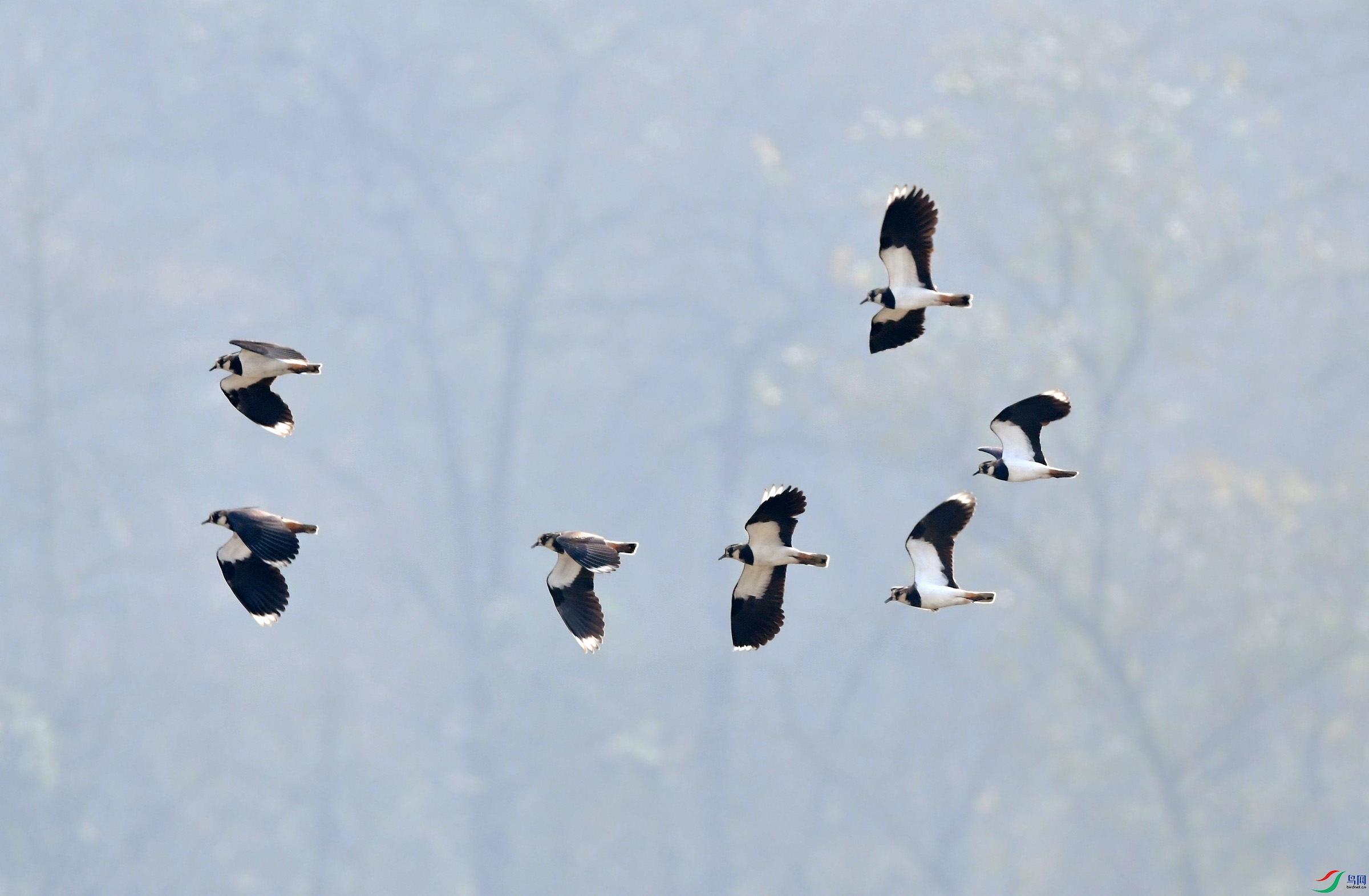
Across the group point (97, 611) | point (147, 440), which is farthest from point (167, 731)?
point (147, 440)

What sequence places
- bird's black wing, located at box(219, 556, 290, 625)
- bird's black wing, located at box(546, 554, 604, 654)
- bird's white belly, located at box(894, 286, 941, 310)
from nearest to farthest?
bird's white belly, located at box(894, 286, 941, 310) → bird's black wing, located at box(219, 556, 290, 625) → bird's black wing, located at box(546, 554, 604, 654)

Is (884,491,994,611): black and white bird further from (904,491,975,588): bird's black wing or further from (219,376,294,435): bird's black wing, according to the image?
(219,376,294,435): bird's black wing

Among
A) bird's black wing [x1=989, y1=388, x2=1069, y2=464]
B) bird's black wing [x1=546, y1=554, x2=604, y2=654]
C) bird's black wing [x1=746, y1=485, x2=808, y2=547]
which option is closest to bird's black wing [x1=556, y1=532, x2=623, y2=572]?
bird's black wing [x1=546, y1=554, x2=604, y2=654]

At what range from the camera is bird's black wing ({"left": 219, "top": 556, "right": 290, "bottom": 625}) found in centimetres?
948

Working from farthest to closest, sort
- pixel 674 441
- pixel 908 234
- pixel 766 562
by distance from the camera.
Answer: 1. pixel 674 441
2. pixel 766 562
3. pixel 908 234

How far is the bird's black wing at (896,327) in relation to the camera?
978cm

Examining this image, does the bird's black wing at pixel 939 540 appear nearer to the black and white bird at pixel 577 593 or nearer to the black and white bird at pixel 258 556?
the black and white bird at pixel 577 593

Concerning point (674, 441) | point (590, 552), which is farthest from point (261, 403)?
point (674, 441)

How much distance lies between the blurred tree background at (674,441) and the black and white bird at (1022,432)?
16.0 m

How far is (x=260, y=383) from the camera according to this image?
9.52m

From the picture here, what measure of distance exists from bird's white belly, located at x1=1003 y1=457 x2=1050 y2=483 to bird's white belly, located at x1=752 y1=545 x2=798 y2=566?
1.10 metres

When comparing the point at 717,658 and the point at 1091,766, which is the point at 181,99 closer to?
the point at 717,658

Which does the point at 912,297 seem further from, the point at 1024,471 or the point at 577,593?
the point at 577,593

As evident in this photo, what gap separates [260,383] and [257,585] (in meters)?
0.99
